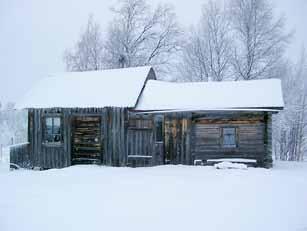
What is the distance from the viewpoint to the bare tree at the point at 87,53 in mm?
33281

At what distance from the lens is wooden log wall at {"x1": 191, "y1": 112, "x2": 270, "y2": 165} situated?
15.8m

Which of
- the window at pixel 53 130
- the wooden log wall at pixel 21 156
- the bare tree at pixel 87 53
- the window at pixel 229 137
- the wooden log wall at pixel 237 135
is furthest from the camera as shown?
the bare tree at pixel 87 53

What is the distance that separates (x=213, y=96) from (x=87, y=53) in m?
20.4

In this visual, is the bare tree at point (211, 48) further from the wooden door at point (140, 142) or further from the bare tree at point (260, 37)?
the wooden door at point (140, 142)

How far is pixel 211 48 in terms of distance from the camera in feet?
95.2

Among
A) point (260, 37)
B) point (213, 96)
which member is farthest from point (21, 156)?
point (260, 37)

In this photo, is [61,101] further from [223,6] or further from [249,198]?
[223,6]

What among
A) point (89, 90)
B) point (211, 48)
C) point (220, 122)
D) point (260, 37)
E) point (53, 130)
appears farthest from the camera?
point (211, 48)

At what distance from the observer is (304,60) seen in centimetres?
3397

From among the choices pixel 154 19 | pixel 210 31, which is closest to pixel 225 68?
pixel 210 31

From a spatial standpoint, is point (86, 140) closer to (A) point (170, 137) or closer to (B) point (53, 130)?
(B) point (53, 130)

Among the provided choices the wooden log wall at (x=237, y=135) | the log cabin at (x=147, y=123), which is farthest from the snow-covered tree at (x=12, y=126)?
the wooden log wall at (x=237, y=135)

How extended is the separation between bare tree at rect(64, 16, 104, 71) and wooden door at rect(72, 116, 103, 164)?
51.3 ft

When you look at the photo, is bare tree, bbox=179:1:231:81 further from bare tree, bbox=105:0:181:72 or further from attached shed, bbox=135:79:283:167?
attached shed, bbox=135:79:283:167
